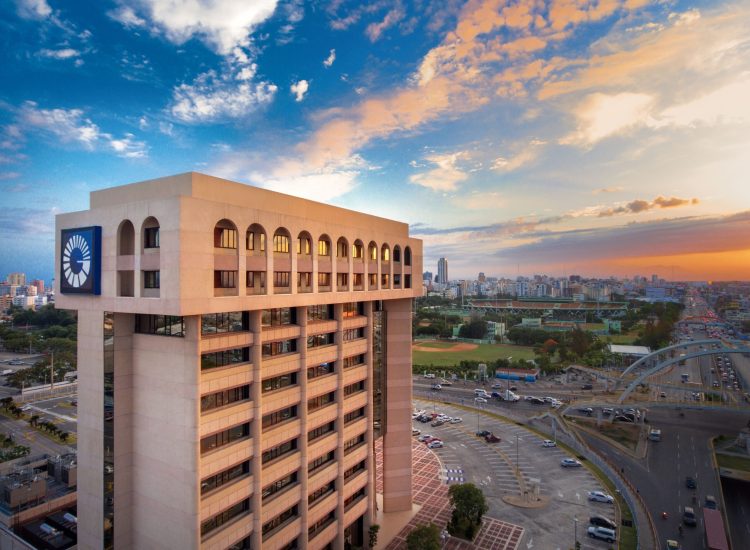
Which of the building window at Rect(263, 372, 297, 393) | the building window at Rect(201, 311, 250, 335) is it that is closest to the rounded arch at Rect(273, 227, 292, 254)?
the building window at Rect(201, 311, 250, 335)

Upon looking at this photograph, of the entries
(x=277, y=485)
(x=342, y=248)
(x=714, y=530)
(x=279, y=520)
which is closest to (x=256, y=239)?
(x=342, y=248)

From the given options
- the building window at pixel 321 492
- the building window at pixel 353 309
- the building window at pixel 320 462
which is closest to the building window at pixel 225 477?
the building window at pixel 320 462

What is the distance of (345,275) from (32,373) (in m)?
100

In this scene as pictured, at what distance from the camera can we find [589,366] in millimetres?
120562

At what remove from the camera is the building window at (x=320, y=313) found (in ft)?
120

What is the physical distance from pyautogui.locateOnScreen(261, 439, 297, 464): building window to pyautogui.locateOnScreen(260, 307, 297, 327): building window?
9193 mm

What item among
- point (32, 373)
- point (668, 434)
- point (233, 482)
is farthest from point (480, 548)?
point (32, 373)

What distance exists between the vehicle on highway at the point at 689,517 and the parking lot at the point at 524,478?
730 centimetres

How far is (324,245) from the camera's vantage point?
3525 cm

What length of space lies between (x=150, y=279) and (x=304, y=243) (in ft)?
36.9

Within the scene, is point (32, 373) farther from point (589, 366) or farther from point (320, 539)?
point (589, 366)

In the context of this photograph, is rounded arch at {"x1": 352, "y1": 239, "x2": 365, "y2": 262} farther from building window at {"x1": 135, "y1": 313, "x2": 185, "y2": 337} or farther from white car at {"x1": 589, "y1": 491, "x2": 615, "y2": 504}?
white car at {"x1": 589, "y1": 491, "x2": 615, "y2": 504}

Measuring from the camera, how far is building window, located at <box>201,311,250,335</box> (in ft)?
90.7

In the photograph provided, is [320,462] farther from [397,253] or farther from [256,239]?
[397,253]
